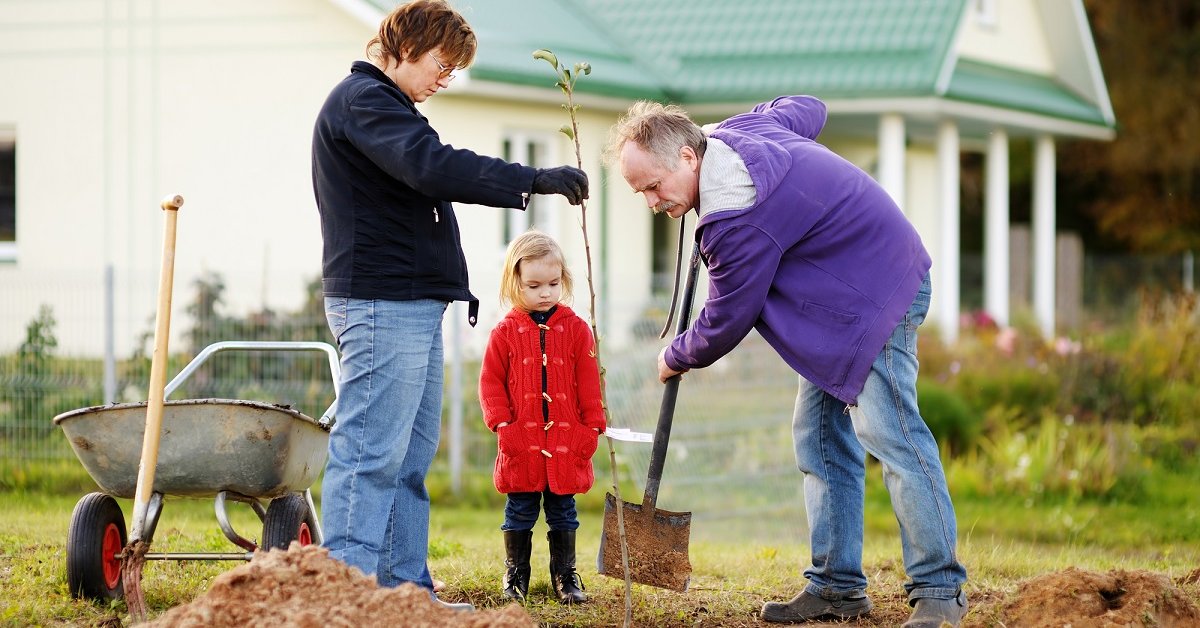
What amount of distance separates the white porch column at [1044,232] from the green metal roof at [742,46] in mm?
2250

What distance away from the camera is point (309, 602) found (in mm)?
3389

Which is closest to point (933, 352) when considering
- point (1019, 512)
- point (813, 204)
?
point (1019, 512)

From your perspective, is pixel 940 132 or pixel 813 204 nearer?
pixel 813 204

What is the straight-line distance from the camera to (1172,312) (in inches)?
539

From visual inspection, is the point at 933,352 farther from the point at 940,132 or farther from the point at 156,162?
the point at 156,162

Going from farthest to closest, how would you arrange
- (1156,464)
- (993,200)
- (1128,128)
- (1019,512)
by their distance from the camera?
1. (1128,128)
2. (993,200)
3. (1156,464)
4. (1019,512)

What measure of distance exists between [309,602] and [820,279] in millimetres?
1732

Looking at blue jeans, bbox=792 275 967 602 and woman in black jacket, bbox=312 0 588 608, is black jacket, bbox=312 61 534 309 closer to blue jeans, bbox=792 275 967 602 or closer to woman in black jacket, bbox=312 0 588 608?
woman in black jacket, bbox=312 0 588 608

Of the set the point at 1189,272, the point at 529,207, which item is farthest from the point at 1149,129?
the point at 529,207

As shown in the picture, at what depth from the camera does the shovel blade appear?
4.30 m

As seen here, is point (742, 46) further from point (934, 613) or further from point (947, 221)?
point (934, 613)

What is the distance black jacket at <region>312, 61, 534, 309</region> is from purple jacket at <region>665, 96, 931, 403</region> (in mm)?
673

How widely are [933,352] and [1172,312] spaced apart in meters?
2.94

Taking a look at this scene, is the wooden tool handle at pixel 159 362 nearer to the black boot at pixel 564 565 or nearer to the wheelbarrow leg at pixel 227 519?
the wheelbarrow leg at pixel 227 519
